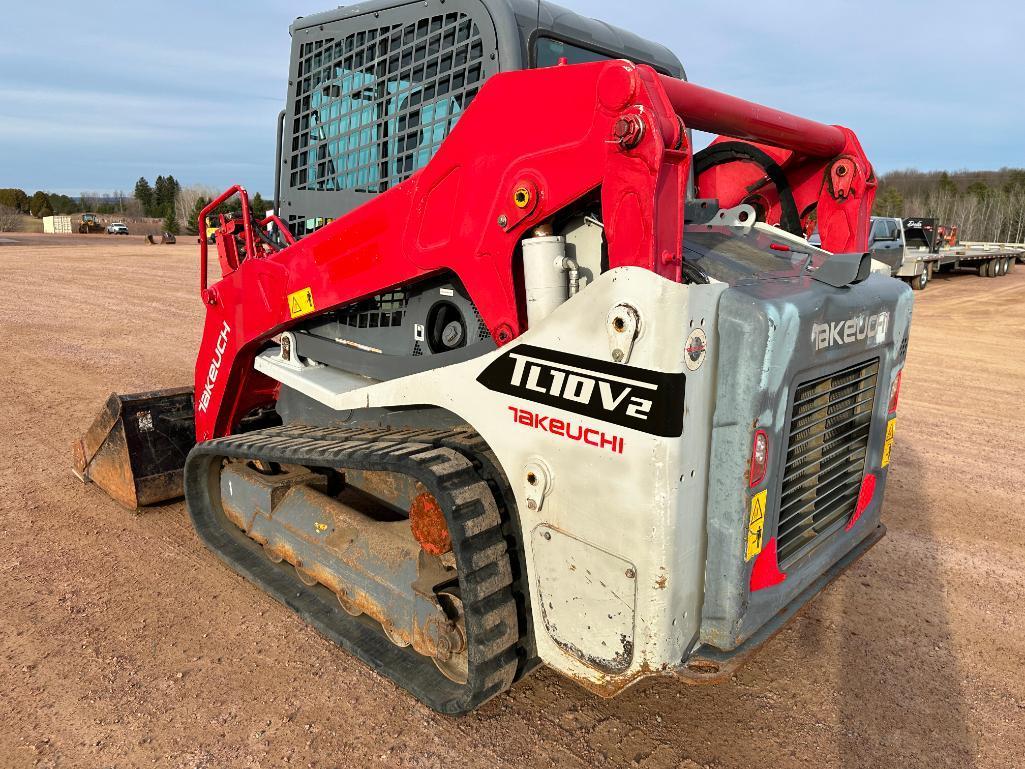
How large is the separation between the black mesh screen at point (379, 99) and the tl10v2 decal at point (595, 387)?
47.4 inches

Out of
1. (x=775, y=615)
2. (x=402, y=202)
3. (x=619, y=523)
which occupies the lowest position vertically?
(x=775, y=615)

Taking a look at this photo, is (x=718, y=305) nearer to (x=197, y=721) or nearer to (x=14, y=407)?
(x=197, y=721)

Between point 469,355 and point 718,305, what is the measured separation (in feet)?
3.14

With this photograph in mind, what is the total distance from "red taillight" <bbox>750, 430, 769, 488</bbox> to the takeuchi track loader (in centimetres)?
2

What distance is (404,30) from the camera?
310 cm

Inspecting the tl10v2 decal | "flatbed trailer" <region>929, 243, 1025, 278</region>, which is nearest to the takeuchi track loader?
the tl10v2 decal

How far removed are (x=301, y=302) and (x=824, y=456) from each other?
2253 mm

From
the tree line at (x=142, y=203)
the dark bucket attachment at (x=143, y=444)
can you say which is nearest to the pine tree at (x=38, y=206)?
the tree line at (x=142, y=203)

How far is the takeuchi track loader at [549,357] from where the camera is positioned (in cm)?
207

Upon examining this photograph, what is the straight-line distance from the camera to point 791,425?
92.6 inches

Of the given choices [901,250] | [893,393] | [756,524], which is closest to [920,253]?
[901,250]

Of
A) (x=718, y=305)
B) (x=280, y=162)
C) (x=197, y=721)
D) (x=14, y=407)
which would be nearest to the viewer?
(x=718, y=305)

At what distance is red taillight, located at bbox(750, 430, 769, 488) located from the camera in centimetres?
215

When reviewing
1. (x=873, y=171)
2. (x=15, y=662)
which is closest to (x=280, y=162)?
(x=15, y=662)
